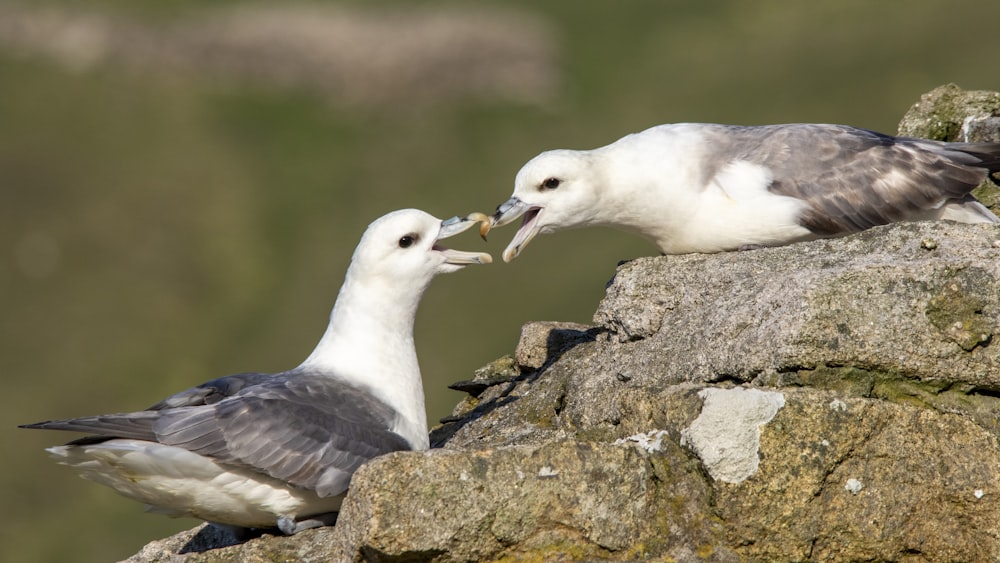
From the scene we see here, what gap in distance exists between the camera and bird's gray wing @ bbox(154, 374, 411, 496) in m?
5.44

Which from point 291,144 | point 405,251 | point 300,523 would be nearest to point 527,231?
point 405,251

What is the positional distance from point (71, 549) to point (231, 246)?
7250mm

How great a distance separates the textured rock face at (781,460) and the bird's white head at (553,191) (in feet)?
5.37

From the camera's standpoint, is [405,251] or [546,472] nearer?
[546,472]

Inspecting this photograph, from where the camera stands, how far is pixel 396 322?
257 inches

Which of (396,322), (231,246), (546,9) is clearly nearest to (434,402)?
(231,246)

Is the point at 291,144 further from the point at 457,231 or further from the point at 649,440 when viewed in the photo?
the point at 649,440

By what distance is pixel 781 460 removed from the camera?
14.3ft

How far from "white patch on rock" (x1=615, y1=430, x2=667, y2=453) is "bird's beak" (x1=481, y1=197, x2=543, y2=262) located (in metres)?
1.83

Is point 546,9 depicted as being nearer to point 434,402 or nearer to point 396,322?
point 434,402

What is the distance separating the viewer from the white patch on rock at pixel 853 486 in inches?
172

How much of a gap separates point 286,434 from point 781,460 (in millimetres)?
2237

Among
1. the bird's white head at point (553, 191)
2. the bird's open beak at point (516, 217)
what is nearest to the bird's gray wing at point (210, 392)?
the bird's open beak at point (516, 217)

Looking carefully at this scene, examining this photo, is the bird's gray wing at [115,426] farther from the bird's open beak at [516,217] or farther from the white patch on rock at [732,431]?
the white patch on rock at [732,431]
